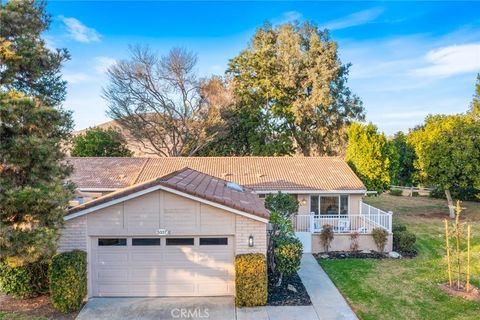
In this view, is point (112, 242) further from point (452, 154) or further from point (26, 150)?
point (452, 154)

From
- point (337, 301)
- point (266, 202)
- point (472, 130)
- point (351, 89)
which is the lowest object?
point (337, 301)

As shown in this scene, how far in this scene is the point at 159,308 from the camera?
9.66 metres

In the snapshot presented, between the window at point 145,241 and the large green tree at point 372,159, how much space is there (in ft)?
52.4

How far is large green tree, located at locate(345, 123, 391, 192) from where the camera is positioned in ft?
72.5

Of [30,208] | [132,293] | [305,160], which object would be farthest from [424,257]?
[30,208]

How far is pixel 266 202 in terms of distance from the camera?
14742mm

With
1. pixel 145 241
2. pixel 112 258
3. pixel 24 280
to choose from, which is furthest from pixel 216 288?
pixel 24 280

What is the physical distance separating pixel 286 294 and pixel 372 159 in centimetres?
1435

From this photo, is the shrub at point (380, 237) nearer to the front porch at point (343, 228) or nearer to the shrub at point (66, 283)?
the front porch at point (343, 228)

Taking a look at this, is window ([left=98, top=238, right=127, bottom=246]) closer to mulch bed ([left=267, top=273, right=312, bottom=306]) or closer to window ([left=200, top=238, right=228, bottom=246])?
window ([left=200, top=238, right=228, bottom=246])

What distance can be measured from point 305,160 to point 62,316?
16981 millimetres

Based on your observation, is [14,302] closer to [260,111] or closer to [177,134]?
[177,134]

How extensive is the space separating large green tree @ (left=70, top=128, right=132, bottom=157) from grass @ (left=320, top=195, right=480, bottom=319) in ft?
78.2

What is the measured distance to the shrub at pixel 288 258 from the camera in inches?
434
